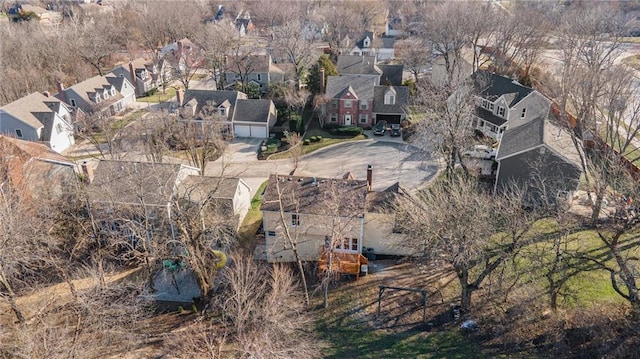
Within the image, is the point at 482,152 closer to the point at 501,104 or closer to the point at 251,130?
the point at 501,104

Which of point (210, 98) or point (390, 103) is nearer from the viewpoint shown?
point (390, 103)

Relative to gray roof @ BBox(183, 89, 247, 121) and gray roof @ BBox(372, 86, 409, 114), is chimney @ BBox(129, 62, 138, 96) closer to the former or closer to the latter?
gray roof @ BBox(183, 89, 247, 121)

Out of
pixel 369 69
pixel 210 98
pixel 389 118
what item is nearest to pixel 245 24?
pixel 369 69

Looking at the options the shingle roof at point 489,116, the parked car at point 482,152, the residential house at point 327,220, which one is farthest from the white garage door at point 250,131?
the shingle roof at point 489,116

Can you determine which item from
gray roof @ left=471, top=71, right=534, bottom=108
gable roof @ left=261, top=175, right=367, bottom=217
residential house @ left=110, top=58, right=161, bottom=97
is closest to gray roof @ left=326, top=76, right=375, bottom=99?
gray roof @ left=471, top=71, right=534, bottom=108

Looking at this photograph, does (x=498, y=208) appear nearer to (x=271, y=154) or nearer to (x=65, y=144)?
(x=271, y=154)

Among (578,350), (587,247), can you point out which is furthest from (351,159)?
(578,350)
